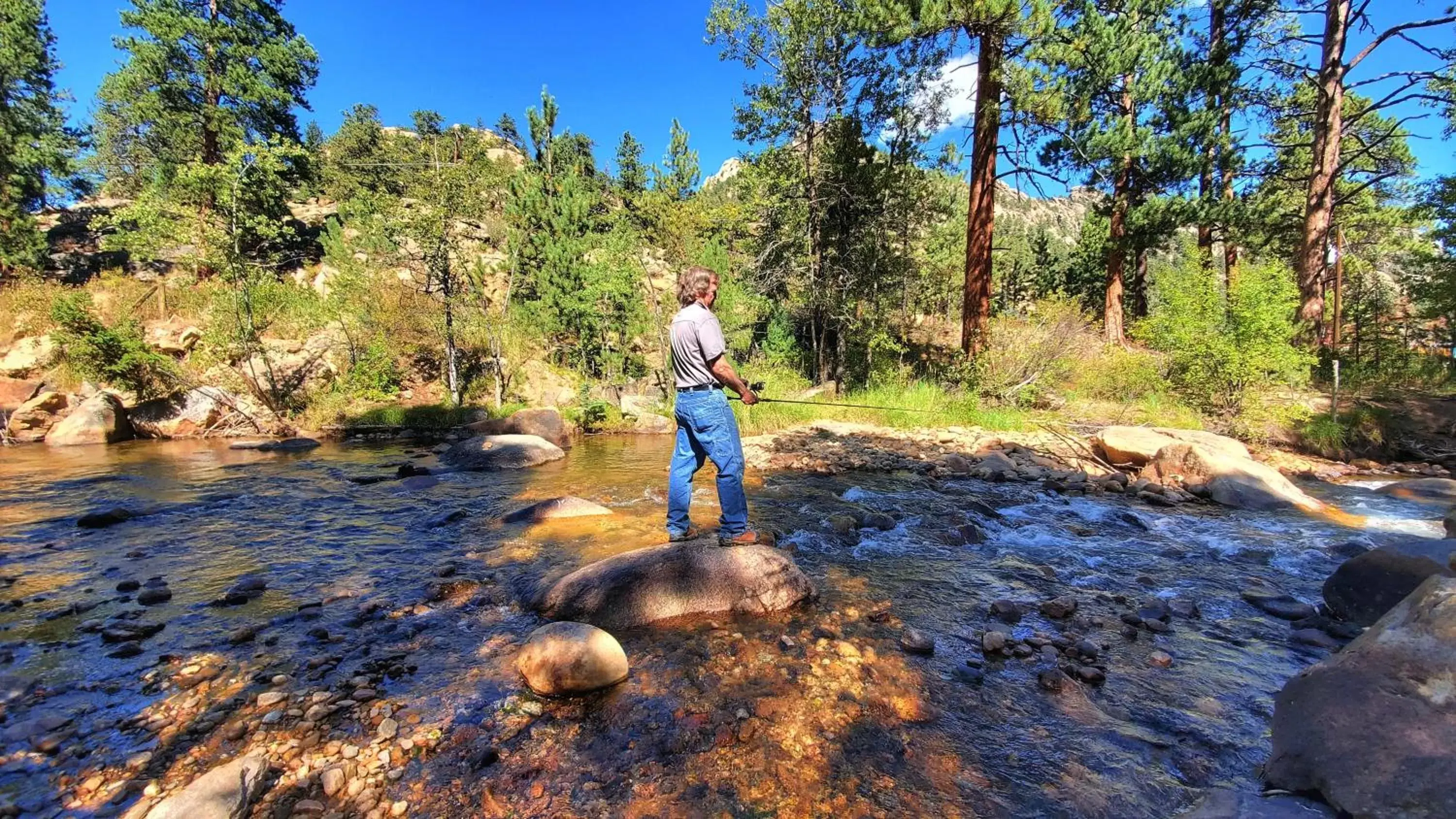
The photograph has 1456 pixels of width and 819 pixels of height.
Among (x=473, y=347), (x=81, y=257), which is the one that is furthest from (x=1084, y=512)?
(x=81, y=257)

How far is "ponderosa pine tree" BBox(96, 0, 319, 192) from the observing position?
2267cm

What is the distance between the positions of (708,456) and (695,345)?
91cm

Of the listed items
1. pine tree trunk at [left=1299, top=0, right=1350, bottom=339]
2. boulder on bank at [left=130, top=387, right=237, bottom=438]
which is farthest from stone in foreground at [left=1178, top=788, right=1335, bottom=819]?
boulder on bank at [left=130, top=387, right=237, bottom=438]

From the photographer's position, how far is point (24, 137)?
22031mm

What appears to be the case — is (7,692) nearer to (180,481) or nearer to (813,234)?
(180,481)

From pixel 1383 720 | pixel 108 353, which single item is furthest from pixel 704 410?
pixel 108 353

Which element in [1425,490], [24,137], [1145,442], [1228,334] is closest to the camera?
[1425,490]

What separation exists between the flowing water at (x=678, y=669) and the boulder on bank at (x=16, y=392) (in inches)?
462

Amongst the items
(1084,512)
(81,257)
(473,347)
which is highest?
(81,257)

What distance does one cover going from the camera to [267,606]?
4.29m

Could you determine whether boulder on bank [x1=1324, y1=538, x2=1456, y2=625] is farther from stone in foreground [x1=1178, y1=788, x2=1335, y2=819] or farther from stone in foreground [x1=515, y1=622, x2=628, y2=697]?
stone in foreground [x1=515, y1=622, x2=628, y2=697]

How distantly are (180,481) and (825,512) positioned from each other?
10160 millimetres

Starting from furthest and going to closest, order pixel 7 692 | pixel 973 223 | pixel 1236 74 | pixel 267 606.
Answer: pixel 1236 74, pixel 973 223, pixel 267 606, pixel 7 692

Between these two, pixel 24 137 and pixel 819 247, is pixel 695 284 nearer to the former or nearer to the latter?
pixel 819 247
